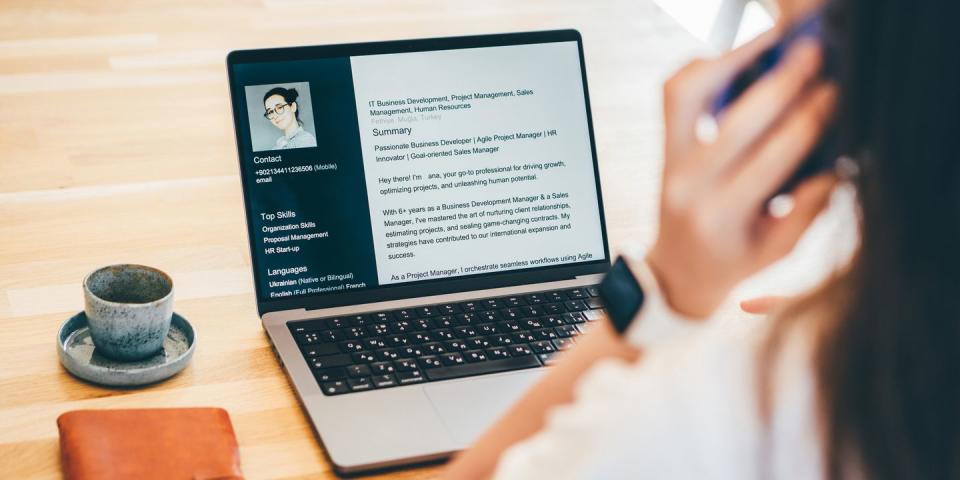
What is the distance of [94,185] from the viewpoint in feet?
4.14

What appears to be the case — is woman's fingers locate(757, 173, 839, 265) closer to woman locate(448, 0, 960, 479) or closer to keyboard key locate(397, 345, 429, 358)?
woman locate(448, 0, 960, 479)

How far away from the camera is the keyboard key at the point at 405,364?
35.4 inches

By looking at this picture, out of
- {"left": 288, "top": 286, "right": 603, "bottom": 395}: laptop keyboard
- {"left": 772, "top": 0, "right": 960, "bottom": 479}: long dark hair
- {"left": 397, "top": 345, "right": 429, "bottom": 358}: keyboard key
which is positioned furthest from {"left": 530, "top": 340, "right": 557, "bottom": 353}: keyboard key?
{"left": 772, "top": 0, "right": 960, "bottom": 479}: long dark hair

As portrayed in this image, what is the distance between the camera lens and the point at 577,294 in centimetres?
104

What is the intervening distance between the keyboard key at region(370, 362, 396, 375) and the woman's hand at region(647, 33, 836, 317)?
0.40 m

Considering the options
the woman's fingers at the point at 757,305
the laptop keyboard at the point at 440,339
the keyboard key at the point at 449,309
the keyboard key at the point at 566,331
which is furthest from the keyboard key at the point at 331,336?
the woman's fingers at the point at 757,305

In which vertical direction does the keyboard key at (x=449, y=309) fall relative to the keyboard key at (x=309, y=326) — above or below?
below

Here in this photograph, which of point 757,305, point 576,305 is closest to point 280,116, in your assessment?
point 576,305

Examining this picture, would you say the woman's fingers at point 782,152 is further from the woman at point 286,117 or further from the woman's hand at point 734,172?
the woman at point 286,117

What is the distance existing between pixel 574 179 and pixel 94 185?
60cm

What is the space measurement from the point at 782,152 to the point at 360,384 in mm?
501

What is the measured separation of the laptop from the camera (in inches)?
36.8

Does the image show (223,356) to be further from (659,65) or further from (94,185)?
(659,65)

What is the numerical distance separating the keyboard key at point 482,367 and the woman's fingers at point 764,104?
0.46 meters
